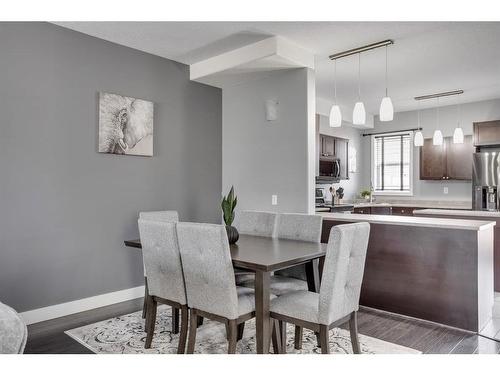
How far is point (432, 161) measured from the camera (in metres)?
6.46

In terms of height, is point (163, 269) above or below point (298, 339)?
above

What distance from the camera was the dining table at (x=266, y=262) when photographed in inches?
86.0

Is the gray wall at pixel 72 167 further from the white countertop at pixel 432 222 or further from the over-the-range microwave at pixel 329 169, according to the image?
the over-the-range microwave at pixel 329 169

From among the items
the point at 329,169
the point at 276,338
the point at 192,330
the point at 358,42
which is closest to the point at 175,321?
the point at 192,330

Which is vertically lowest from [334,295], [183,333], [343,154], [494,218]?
[183,333]

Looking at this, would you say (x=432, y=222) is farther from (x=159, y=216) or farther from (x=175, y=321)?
(x=159, y=216)

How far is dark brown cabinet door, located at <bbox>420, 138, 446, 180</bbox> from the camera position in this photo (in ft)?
20.9

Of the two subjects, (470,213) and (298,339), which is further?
(470,213)

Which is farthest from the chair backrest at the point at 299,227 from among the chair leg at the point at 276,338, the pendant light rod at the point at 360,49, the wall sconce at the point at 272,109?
the pendant light rod at the point at 360,49

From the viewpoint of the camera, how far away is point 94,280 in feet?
12.0

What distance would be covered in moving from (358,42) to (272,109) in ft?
3.54

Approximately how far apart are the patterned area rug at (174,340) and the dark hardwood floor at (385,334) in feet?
0.34

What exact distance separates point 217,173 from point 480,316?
3083mm

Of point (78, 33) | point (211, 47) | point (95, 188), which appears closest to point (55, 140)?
point (95, 188)
